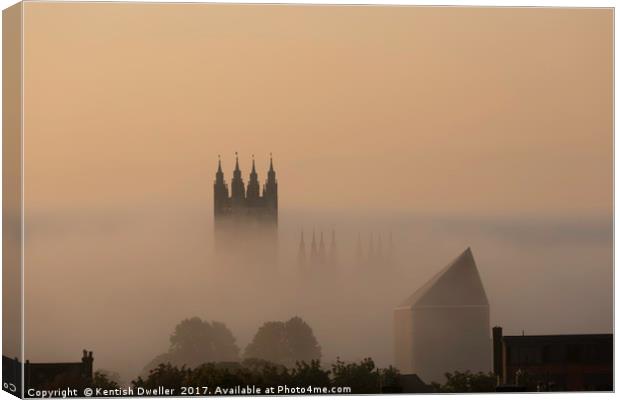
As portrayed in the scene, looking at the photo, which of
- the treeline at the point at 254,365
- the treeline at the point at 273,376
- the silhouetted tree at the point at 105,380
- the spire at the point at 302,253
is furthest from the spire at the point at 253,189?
the silhouetted tree at the point at 105,380

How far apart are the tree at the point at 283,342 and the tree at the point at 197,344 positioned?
0.23 meters

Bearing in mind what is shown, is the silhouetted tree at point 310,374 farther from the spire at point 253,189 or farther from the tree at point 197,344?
the spire at point 253,189

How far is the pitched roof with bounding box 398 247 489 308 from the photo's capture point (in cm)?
1827

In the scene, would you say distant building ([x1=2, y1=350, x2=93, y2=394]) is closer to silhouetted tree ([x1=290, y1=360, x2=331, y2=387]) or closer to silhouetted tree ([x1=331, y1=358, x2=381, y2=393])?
silhouetted tree ([x1=290, y1=360, x2=331, y2=387])

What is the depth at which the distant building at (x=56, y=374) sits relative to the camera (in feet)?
57.5

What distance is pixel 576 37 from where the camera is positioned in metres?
18.4

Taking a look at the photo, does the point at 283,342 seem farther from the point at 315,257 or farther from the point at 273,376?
the point at 315,257

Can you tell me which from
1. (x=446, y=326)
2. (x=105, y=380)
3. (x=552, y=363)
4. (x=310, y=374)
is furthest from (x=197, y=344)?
(x=552, y=363)

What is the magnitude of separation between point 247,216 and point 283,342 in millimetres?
1319

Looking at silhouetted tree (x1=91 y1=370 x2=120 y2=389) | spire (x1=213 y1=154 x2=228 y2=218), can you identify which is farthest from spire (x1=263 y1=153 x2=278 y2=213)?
silhouetted tree (x1=91 y1=370 x2=120 y2=389)

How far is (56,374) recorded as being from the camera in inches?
692

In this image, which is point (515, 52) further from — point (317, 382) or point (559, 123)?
point (317, 382)

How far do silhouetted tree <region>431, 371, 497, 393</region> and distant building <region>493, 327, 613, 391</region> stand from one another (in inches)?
4.7

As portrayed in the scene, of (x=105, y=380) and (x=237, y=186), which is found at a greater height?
(x=237, y=186)
